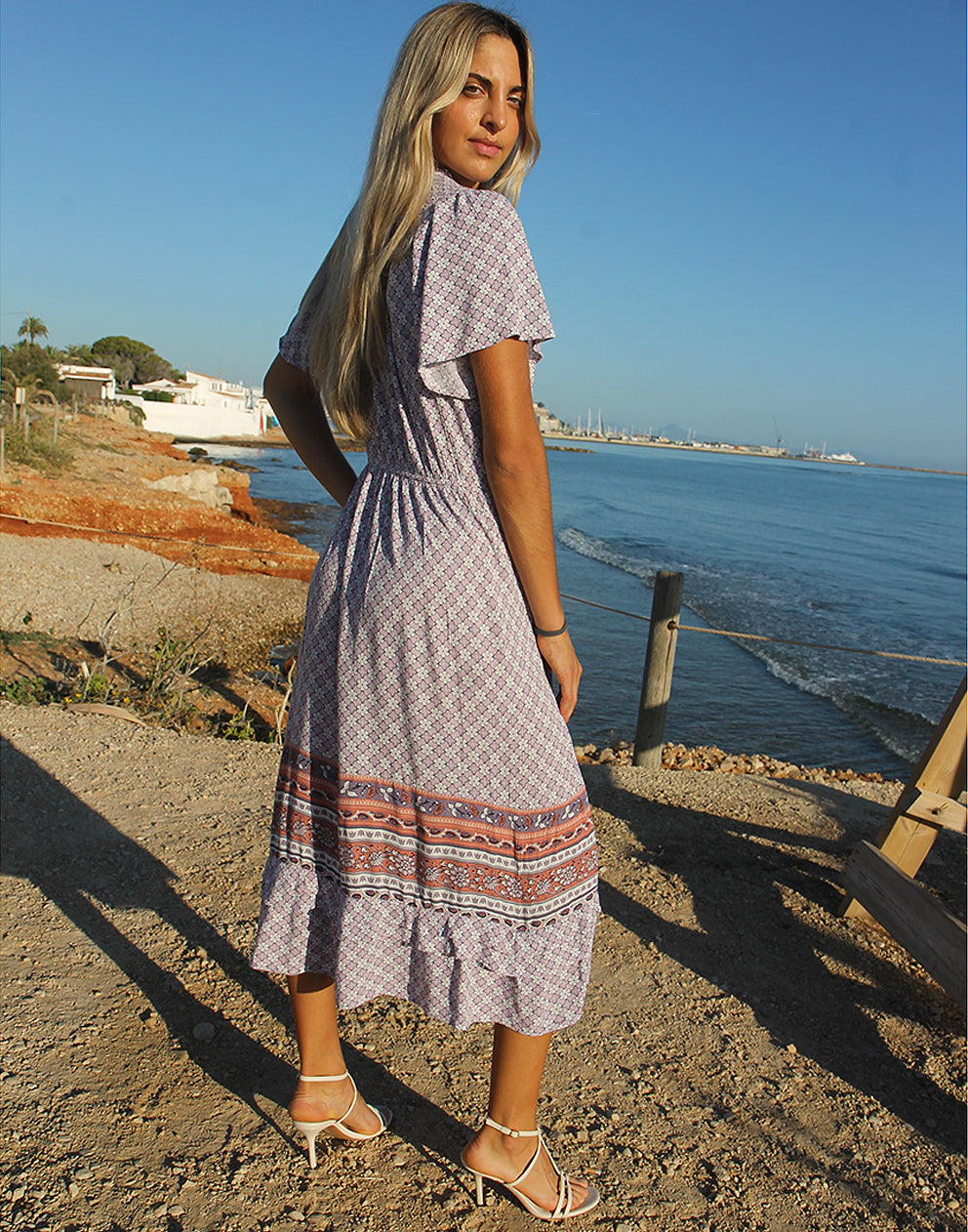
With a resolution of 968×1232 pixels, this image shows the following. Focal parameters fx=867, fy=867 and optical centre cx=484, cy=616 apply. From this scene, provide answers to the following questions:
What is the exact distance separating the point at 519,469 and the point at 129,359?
82.1 meters

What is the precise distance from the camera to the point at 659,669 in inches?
186

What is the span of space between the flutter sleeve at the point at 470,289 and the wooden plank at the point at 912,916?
6.34 feet

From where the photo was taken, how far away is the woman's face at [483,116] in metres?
1.39

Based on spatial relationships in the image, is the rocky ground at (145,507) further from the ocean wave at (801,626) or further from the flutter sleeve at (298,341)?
the ocean wave at (801,626)

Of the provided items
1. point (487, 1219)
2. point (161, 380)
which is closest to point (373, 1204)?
point (487, 1219)

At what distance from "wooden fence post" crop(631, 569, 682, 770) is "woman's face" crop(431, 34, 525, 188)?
3.37 m

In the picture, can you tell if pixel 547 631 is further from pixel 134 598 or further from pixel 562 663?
pixel 134 598

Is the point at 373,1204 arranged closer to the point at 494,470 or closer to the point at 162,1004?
the point at 162,1004

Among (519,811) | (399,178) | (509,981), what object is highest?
(399,178)

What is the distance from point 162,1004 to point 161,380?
83.4 metres

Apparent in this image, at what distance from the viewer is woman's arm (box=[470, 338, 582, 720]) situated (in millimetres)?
1343

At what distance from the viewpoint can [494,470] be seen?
1.38 meters

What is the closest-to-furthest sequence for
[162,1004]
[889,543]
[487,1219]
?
[487,1219], [162,1004], [889,543]

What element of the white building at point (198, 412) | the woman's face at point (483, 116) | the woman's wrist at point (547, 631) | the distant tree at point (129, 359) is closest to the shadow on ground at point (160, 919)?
the woman's wrist at point (547, 631)
